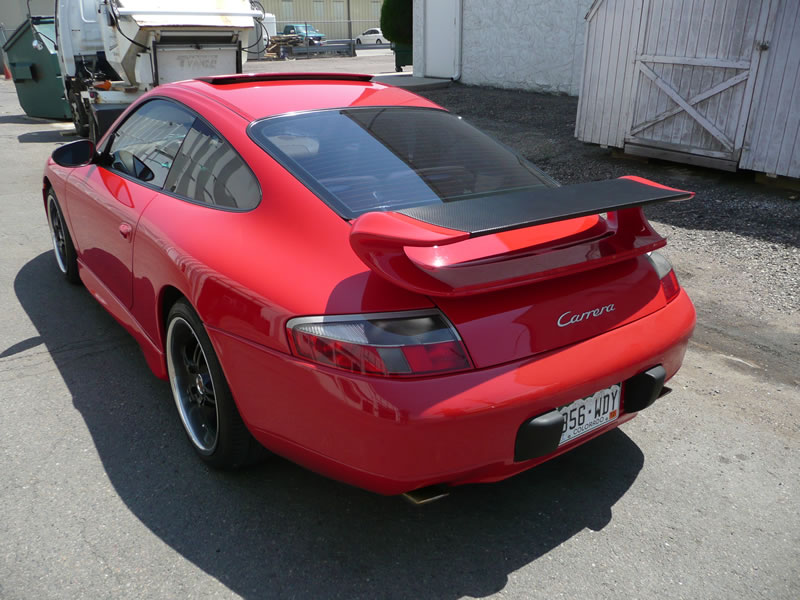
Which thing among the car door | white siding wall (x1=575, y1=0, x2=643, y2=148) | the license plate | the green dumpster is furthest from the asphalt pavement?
the green dumpster

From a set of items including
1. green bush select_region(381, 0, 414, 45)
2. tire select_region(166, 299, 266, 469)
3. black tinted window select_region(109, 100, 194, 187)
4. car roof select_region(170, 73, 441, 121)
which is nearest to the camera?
tire select_region(166, 299, 266, 469)

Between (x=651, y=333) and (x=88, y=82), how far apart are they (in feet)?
35.1

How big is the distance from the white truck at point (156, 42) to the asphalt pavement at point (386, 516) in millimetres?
7125

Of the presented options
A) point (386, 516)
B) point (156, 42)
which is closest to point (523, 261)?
point (386, 516)

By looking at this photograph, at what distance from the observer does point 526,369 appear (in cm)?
224

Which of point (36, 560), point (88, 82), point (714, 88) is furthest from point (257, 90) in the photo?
point (88, 82)

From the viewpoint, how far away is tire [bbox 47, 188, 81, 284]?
467cm

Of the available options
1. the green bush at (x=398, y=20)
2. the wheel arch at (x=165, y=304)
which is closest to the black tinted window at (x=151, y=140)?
the wheel arch at (x=165, y=304)

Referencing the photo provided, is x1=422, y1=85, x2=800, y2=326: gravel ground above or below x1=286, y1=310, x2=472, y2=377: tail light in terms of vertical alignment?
below

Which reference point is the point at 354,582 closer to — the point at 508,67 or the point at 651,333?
the point at 651,333

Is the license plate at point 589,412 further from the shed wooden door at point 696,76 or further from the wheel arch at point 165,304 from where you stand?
the shed wooden door at point 696,76

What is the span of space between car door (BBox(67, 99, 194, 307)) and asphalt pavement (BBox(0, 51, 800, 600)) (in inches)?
25.9

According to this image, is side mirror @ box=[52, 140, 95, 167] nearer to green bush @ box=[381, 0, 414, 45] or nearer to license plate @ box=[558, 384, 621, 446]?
license plate @ box=[558, 384, 621, 446]

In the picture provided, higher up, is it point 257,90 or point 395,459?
point 257,90
